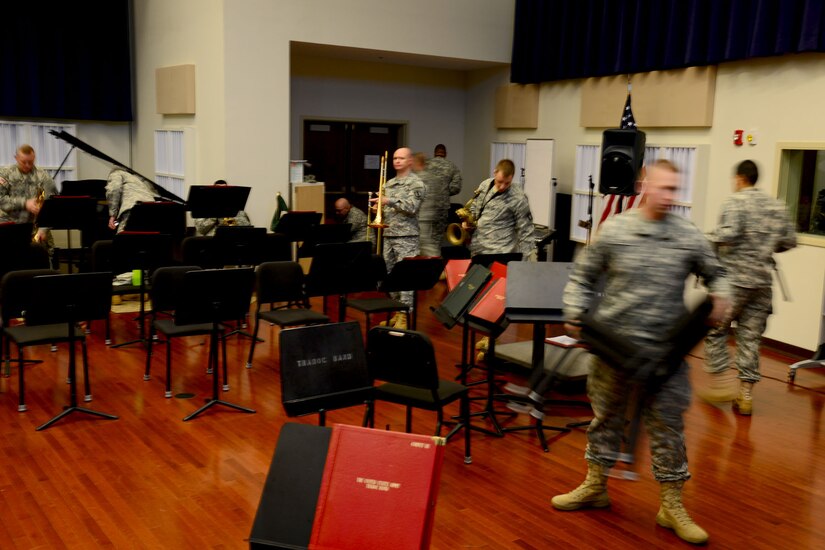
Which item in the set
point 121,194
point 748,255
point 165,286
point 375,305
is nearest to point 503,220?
point 375,305

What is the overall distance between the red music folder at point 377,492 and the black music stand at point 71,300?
2.91 meters

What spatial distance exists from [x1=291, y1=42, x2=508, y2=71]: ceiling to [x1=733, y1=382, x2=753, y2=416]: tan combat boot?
6.81m

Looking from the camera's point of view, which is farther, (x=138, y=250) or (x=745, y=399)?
(x=138, y=250)

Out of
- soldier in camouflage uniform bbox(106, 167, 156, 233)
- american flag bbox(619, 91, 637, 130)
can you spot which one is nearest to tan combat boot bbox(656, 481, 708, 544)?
american flag bbox(619, 91, 637, 130)

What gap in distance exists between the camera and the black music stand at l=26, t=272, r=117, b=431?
5.21 metres

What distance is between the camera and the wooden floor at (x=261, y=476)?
4094 mm

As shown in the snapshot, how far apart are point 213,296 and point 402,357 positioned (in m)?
1.76

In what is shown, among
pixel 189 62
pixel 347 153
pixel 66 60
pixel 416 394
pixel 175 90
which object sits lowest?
pixel 416 394

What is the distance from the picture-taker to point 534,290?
5.04 meters

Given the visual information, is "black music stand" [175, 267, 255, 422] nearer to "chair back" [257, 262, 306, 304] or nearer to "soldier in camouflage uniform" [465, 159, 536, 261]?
"chair back" [257, 262, 306, 304]

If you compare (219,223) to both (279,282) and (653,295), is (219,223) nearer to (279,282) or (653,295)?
(279,282)

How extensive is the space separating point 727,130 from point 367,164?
20.1 ft

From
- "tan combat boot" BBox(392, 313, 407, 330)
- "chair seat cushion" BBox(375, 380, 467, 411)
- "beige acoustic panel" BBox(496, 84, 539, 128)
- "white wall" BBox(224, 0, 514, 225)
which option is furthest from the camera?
"beige acoustic panel" BBox(496, 84, 539, 128)

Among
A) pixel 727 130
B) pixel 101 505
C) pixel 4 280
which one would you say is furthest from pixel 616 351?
pixel 727 130
